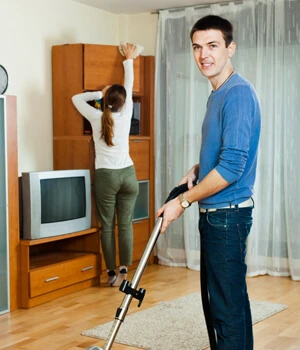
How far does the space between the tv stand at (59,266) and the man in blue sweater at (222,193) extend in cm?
226

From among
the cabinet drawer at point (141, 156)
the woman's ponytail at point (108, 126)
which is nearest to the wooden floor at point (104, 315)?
the cabinet drawer at point (141, 156)

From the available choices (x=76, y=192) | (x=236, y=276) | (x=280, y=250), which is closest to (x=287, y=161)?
(x=280, y=250)

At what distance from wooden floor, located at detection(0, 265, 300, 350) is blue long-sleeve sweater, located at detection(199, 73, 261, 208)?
1.48 m

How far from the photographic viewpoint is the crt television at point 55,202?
4426 mm

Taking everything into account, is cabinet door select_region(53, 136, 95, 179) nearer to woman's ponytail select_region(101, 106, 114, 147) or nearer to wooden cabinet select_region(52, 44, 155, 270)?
wooden cabinet select_region(52, 44, 155, 270)

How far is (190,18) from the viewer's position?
5676 millimetres

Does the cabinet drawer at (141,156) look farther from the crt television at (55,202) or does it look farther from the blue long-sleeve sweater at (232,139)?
the blue long-sleeve sweater at (232,139)

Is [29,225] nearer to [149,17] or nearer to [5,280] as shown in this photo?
[5,280]

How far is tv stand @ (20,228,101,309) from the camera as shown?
4352 millimetres

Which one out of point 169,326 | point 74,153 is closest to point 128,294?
point 169,326

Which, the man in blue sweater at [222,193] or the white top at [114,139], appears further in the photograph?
the white top at [114,139]

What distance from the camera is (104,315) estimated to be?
414cm

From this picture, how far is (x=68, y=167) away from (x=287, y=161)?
5.93 feet

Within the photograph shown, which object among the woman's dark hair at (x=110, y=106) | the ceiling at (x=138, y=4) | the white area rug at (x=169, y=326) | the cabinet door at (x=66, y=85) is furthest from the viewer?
the ceiling at (x=138, y=4)
